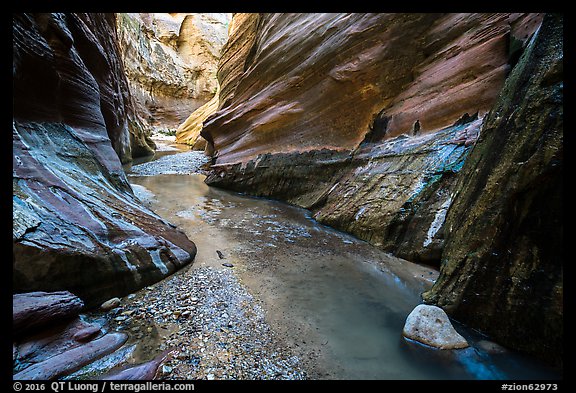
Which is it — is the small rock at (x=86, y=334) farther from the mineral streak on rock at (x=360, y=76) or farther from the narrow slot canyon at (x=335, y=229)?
the mineral streak on rock at (x=360, y=76)

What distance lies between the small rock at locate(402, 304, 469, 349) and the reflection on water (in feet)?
0.19

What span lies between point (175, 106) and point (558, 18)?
140ft

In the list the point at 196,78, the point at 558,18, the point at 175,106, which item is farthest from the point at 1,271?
the point at 196,78

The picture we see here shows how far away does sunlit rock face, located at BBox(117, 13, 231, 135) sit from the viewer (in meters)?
32.7

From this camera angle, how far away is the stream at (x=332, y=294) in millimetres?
1909

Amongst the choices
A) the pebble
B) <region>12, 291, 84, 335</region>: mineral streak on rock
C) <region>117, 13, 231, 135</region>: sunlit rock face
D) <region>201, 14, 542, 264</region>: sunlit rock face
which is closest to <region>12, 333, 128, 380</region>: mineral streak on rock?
the pebble

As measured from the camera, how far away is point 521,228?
2115 millimetres

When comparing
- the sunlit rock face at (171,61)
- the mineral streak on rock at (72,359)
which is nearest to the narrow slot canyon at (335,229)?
the mineral streak on rock at (72,359)

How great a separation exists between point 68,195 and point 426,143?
5.50 m

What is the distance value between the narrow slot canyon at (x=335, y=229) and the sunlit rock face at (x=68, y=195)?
0.07 feet

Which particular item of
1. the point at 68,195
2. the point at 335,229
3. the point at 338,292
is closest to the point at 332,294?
the point at 338,292

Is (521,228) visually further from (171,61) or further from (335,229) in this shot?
(171,61)

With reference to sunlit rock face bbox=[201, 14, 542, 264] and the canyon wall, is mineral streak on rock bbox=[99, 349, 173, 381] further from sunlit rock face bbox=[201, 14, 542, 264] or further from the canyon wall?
sunlit rock face bbox=[201, 14, 542, 264]

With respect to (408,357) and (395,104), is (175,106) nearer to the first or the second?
(395,104)
